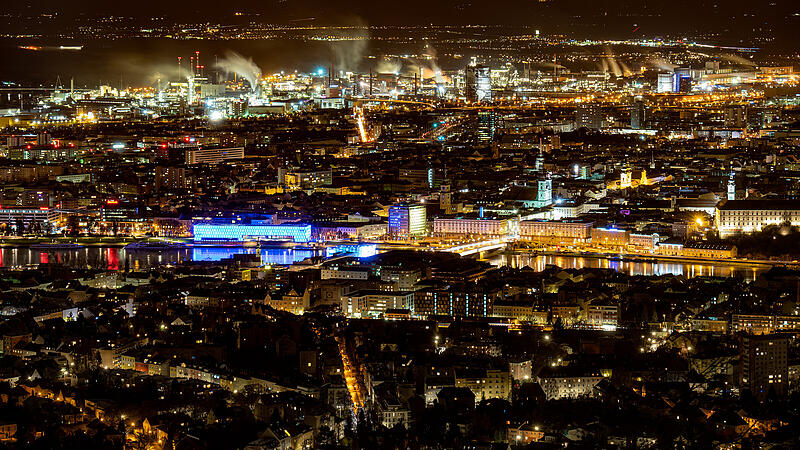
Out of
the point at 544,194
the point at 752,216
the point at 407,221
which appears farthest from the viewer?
the point at 544,194

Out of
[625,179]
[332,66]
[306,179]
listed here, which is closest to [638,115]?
[625,179]

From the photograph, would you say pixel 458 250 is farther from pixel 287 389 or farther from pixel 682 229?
pixel 287 389

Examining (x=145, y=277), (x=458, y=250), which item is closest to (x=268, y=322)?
(x=145, y=277)

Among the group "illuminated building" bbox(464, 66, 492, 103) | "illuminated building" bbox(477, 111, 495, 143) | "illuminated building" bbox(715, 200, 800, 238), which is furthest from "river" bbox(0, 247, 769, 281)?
"illuminated building" bbox(464, 66, 492, 103)

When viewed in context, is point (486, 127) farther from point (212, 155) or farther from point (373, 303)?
point (373, 303)

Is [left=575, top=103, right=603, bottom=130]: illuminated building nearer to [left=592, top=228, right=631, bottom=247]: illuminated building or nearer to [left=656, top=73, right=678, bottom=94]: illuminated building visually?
[left=656, top=73, right=678, bottom=94]: illuminated building

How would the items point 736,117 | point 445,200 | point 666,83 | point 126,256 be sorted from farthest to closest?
point 666,83 → point 736,117 → point 445,200 → point 126,256
